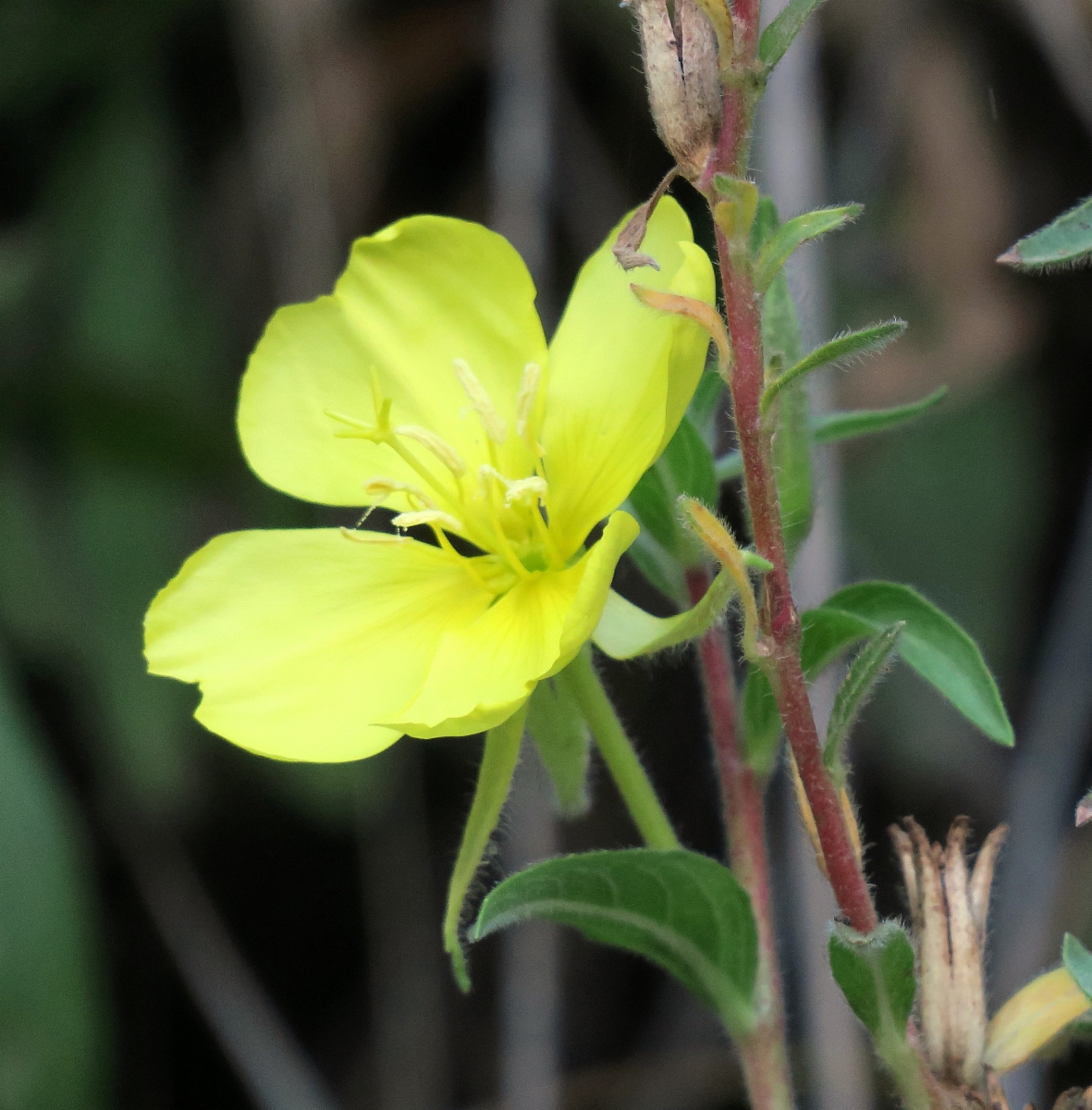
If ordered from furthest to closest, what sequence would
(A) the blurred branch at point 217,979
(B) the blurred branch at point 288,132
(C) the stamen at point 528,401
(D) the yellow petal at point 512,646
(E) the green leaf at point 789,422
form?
(B) the blurred branch at point 288,132
(A) the blurred branch at point 217,979
(C) the stamen at point 528,401
(E) the green leaf at point 789,422
(D) the yellow petal at point 512,646

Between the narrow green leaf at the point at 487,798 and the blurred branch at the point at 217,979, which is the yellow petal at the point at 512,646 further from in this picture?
the blurred branch at the point at 217,979

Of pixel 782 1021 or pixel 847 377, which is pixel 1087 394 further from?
pixel 782 1021

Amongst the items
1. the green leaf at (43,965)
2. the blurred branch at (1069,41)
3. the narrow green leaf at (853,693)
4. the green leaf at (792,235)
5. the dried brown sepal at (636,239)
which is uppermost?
the blurred branch at (1069,41)

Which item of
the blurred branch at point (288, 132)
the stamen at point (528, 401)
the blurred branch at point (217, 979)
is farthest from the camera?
the blurred branch at point (288, 132)

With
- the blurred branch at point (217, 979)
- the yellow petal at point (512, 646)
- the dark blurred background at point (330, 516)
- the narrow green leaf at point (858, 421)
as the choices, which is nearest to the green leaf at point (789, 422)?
the narrow green leaf at point (858, 421)

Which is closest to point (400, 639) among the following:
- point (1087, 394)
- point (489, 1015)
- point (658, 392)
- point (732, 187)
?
point (658, 392)

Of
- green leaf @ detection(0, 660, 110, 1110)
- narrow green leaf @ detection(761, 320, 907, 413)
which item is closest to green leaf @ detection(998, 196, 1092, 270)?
narrow green leaf @ detection(761, 320, 907, 413)

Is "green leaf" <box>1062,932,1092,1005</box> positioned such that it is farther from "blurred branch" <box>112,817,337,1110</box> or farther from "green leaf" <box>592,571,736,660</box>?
"blurred branch" <box>112,817,337,1110</box>

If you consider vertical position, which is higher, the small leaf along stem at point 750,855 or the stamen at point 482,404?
the stamen at point 482,404
